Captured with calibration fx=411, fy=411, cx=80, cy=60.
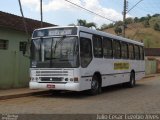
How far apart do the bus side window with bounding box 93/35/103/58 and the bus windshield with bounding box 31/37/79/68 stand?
1939 mm

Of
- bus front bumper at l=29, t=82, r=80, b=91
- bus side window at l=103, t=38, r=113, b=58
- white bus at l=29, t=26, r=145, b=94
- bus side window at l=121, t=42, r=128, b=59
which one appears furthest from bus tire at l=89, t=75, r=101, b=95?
bus side window at l=121, t=42, r=128, b=59

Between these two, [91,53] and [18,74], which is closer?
[91,53]

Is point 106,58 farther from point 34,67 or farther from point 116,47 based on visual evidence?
point 34,67

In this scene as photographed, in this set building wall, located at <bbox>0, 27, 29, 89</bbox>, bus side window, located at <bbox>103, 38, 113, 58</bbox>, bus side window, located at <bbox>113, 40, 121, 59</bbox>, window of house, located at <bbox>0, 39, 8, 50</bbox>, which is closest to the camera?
building wall, located at <bbox>0, 27, 29, 89</bbox>

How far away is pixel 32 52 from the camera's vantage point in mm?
18031

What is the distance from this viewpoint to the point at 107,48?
2053 cm

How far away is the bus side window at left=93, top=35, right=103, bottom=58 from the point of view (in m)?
18.9

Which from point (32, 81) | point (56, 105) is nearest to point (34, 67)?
point (32, 81)

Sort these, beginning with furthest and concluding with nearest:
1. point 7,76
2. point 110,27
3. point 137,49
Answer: point 110,27, point 137,49, point 7,76

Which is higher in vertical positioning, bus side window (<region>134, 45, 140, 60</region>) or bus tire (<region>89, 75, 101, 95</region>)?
bus side window (<region>134, 45, 140, 60</region>)

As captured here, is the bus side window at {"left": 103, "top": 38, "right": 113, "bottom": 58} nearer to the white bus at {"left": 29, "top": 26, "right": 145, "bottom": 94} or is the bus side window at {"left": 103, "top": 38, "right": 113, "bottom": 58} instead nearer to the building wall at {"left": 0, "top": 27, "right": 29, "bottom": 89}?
the white bus at {"left": 29, "top": 26, "right": 145, "bottom": 94}

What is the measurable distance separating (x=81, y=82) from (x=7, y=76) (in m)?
4.76

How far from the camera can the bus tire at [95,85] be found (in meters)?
18.6

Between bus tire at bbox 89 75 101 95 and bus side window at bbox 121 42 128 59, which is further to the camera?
bus side window at bbox 121 42 128 59
